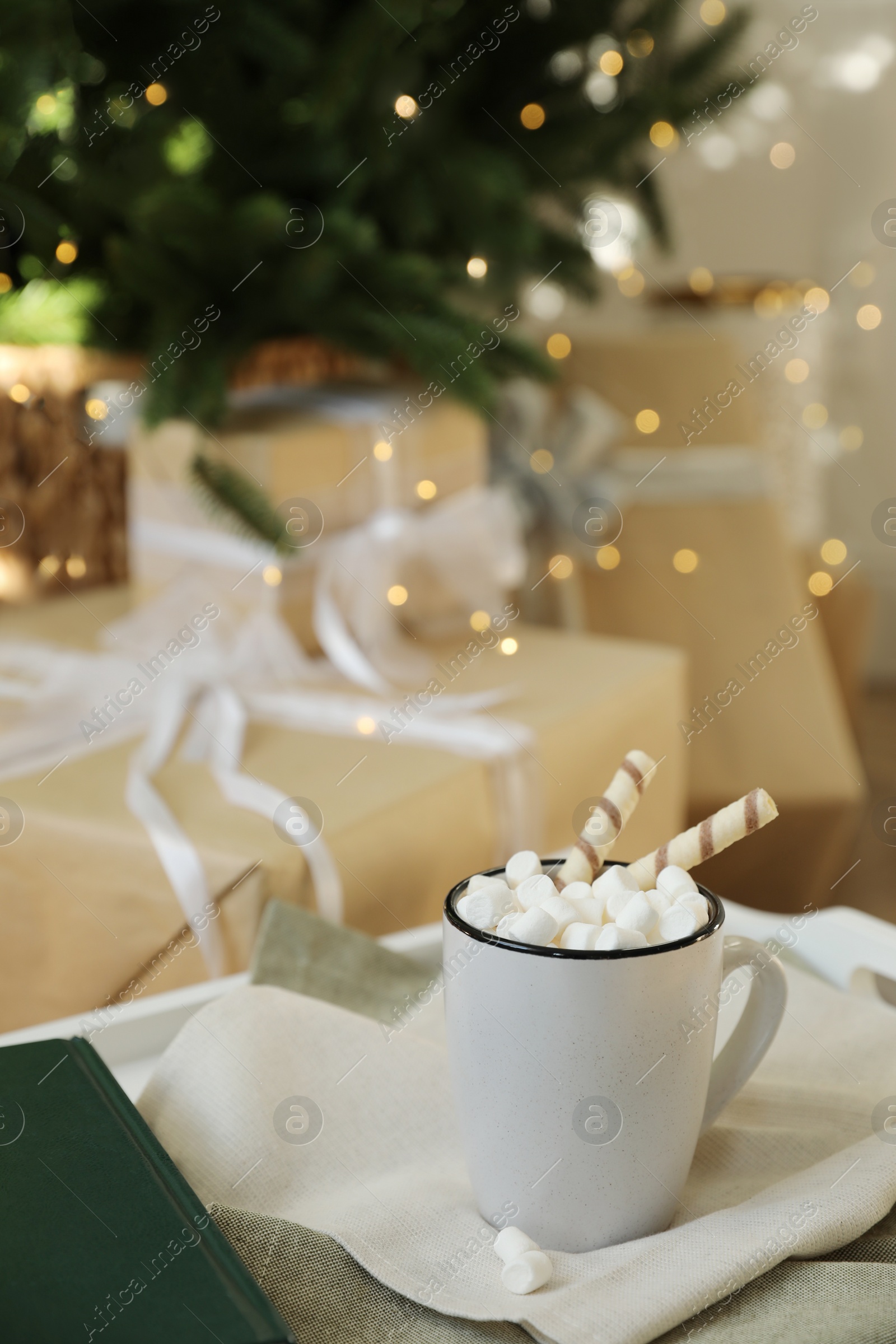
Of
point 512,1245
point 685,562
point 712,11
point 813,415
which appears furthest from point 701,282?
point 512,1245

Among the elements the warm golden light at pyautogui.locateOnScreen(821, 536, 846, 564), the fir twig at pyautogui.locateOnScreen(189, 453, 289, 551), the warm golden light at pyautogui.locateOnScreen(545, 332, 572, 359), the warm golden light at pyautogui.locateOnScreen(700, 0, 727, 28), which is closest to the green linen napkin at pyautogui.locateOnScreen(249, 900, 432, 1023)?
the fir twig at pyautogui.locateOnScreen(189, 453, 289, 551)

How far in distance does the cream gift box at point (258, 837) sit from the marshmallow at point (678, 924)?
1.10 ft

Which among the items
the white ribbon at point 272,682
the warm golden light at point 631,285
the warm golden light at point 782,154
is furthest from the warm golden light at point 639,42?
the warm golden light at point 782,154

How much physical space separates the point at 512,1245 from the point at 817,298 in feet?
7.96

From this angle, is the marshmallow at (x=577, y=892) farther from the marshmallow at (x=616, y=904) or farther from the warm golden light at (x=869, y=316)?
the warm golden light at (x=869, y=316)

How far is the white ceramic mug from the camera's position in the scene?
1.30 ft

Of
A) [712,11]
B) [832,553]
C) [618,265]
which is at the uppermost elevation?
[712,11]

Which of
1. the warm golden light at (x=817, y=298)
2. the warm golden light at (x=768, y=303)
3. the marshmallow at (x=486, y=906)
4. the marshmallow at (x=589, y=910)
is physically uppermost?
the marshmallow at (x=486, y=906)

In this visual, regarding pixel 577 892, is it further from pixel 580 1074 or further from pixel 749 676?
pixel 749 676

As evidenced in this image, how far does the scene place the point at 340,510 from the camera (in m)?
1.06

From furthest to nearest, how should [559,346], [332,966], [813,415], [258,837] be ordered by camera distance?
[813,415] → [559,346] → [258,837] → [332,966]

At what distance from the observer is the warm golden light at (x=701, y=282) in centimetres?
220

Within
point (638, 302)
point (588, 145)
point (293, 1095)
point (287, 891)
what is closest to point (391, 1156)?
point (293, 1095)

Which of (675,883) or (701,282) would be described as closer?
(675,883)
